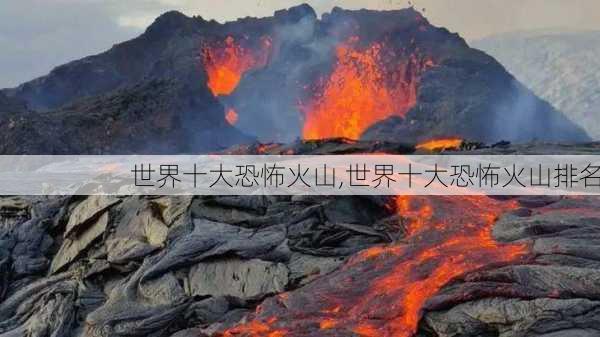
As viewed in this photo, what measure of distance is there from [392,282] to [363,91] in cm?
7367

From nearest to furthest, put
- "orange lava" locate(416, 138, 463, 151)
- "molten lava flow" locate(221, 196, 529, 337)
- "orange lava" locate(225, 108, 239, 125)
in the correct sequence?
"molten lava flow" locate(221, 196, 529, 337) < "orange lava" locate(416, 138, 463, 151) < "orange lava" locate(225, 108, 239, 125)

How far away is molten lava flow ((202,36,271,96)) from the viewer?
312ft

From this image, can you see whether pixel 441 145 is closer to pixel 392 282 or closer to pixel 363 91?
pixel 363 91

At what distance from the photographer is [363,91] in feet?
295

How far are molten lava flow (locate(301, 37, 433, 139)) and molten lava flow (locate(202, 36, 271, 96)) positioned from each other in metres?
12.0

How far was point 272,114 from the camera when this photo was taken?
91.8m

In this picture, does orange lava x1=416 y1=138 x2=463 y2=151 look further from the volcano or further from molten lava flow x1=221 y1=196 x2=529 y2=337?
molten lava flow x1=221 y1=196 x2=529 y2=337

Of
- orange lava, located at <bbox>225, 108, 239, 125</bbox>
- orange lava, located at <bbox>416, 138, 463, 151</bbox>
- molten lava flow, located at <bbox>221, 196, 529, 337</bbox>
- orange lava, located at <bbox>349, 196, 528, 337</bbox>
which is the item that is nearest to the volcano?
orange lava, located at <bbox>225, 108, 239, 125</bbox>

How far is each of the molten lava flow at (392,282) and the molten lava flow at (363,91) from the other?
2549 inches

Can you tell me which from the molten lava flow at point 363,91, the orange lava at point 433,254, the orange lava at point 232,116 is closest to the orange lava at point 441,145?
the molten lava flow at point 363,91

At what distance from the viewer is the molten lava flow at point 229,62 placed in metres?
95.1

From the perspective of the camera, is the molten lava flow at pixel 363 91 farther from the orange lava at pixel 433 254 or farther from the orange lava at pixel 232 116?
the orange lava at pixel 433 254

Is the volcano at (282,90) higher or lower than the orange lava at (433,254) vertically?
higher

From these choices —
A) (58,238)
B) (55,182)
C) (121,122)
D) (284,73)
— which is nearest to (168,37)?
(284,73)
